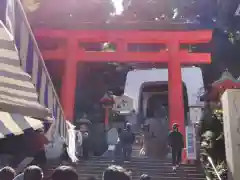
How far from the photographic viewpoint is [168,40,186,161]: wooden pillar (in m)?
10.2

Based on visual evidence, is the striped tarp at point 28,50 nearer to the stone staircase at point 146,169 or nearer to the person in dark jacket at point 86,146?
the stone staircase at point 146,169

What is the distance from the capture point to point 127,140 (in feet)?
28.2

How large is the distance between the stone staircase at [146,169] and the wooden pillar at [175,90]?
1749 millimetres

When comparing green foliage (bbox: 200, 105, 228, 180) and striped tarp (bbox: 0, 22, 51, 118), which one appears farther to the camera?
green foliage (bbox: 200, 105, 228, 180)

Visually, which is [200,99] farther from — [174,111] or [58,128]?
[58,128]

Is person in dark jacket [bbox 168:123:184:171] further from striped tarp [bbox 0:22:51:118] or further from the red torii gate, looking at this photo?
striped tarp [bbox 0:22:51:118]

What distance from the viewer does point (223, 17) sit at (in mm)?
14492

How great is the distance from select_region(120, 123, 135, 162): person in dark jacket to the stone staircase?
26 cm

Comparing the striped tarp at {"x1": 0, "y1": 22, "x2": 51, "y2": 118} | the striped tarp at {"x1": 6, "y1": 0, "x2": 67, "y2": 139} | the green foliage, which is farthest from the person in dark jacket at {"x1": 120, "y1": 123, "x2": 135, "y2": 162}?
the striped tarp at {"x1": 0, "y1": 22, "x2": 51, "y2": 118}

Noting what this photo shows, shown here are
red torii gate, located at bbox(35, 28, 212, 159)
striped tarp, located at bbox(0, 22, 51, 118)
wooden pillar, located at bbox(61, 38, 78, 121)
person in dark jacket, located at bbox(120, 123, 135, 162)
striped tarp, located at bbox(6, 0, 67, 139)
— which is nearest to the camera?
striped tarp, located at bbox(0, 22, 51, 118)

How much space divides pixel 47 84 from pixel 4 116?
1230 millimetres

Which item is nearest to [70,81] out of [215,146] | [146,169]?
[146,169]

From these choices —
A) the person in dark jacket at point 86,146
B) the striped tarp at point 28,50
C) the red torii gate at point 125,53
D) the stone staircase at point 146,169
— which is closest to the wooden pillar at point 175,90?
the red torii gate at point 125,53

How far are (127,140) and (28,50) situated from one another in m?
6.00
